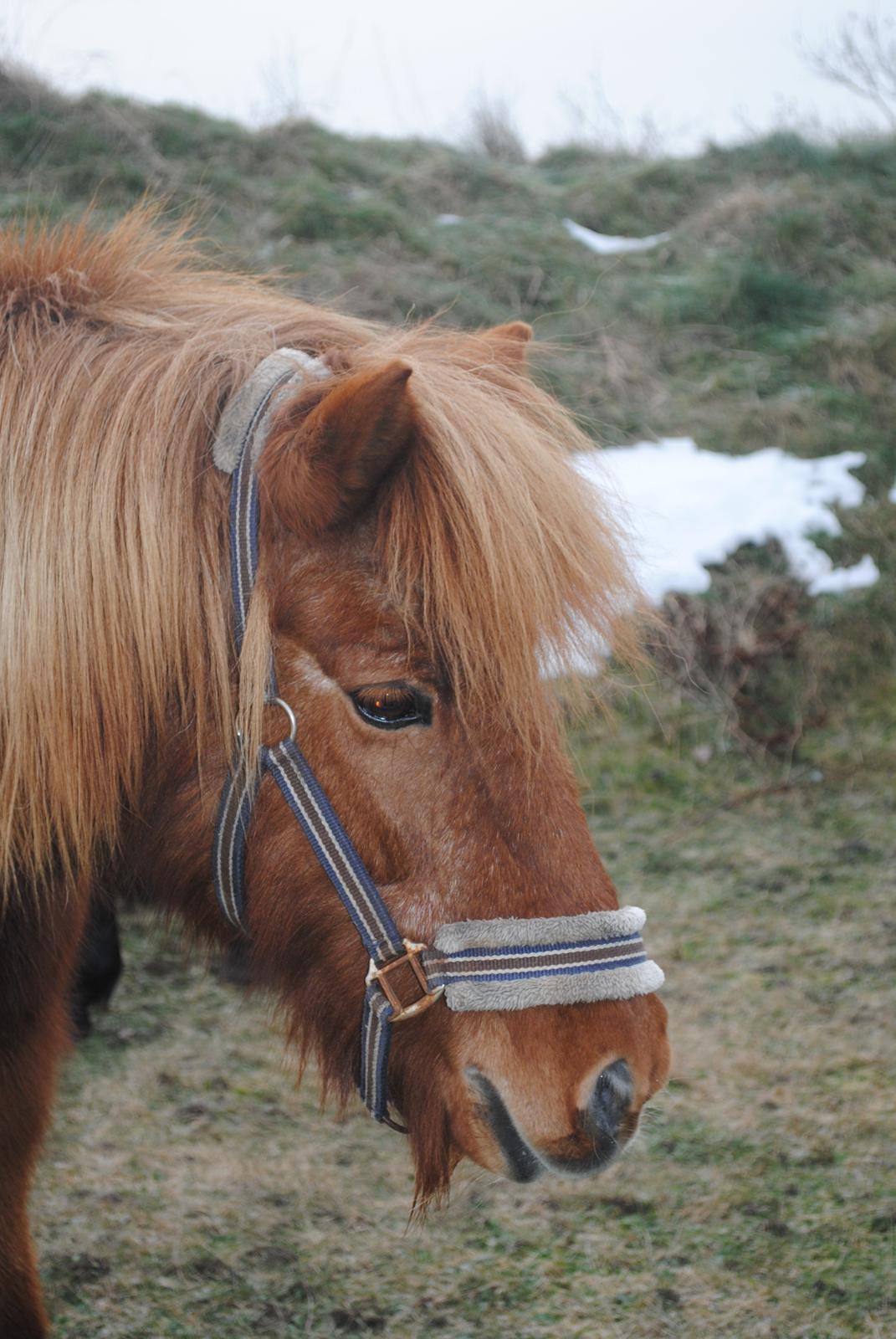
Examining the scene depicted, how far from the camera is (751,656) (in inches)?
173

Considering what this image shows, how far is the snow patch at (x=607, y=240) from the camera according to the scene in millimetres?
7156

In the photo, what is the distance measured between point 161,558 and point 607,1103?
0.89 metres

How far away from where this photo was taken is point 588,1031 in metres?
1.32

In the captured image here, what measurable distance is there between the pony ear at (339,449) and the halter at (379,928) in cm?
5

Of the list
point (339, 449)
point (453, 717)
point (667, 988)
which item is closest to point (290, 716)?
point (453, 717)

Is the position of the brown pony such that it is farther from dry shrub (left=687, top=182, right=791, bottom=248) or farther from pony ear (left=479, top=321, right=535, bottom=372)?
dry shrub (left=687, top=182, right=791, bottom=248)

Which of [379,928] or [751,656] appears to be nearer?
[379,928]

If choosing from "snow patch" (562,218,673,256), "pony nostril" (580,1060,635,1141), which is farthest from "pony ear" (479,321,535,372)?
"snow patch" (562,218,673,256)

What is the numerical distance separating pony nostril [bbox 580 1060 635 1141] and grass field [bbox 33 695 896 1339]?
0.44 metres

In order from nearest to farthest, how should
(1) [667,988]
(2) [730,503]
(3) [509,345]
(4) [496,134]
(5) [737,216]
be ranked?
(3) [509,345] < (1) [667,988] < (2) [730,503] < (5) [737,216] < (4) [496,134]

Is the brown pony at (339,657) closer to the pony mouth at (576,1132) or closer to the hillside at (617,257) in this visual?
the pony mouth at (576,1132)

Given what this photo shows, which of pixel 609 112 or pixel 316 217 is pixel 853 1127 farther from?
pixel 609 112

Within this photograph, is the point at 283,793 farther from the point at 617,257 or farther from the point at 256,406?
the point at 617,257

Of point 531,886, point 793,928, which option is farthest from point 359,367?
point 793,928
